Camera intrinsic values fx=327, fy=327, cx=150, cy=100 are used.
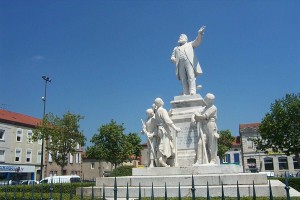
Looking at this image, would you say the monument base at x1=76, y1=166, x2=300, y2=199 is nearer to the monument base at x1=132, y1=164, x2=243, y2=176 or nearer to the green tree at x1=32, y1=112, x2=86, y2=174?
the monument base at x1=132, y1=164, x2=243, y2=176

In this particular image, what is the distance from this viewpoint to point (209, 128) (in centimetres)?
1188

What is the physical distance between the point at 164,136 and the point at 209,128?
5.51 feet

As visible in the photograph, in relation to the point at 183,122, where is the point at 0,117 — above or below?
above

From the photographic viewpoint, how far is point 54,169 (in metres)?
50.7

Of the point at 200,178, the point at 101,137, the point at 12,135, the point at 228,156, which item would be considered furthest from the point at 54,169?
the point at 200,178

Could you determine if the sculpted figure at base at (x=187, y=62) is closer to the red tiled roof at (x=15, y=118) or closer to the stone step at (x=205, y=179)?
the stone step at (x=205, y=179)

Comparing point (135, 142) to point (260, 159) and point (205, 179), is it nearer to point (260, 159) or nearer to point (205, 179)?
point (260, 159)

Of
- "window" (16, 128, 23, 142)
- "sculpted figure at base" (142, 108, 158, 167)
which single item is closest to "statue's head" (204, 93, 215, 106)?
"sculpted figure at base" (142, 108, 158, 167)

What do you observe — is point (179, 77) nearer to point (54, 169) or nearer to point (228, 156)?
point (54, 169)

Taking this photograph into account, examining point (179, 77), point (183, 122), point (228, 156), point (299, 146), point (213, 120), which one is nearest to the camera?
point (213, 120)

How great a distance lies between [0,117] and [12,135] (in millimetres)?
3016

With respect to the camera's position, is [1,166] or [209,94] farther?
[1,166]

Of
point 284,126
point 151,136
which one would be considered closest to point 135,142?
point 284,126

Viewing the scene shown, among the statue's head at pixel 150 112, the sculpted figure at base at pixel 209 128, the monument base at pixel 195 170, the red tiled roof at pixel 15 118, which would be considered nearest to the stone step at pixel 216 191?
the monument base at pixel 195 170
